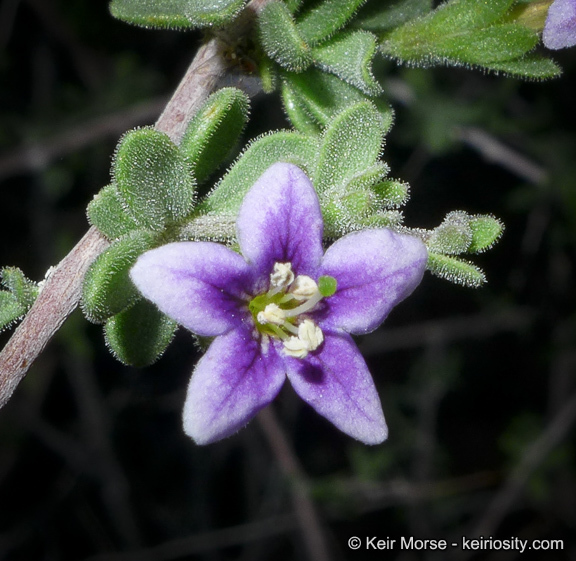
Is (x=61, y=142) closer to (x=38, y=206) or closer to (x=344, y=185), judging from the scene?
(x=38, y=206)

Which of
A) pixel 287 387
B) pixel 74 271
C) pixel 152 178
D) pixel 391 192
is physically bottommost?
pixel 287 387

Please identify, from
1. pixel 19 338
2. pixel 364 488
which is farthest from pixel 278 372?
pixel 364 488

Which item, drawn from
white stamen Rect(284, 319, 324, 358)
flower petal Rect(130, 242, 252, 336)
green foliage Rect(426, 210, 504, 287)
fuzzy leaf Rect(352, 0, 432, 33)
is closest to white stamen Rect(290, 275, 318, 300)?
white stamen Rect(284, 319, 324, 358)

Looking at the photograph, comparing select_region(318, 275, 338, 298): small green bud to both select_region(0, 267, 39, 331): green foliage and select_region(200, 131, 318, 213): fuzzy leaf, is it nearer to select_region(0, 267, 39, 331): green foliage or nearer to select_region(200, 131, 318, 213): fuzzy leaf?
select_region(200, 131, 318, 213): fuzzy leaf

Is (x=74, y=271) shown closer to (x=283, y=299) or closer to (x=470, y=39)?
(x=283, y=299)

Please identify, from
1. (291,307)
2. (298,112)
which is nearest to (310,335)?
(291,307)

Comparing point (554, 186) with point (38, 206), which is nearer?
point (554, 186)
